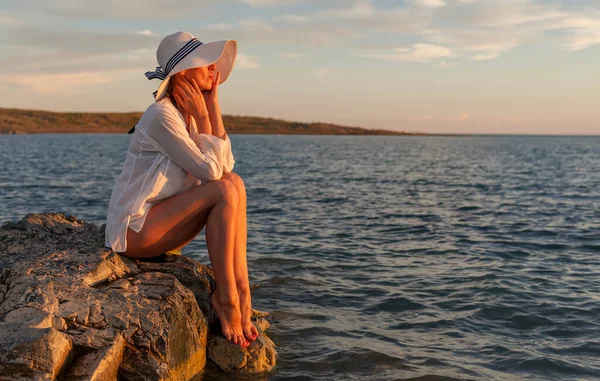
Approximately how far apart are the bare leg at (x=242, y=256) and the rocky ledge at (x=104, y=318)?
297mm

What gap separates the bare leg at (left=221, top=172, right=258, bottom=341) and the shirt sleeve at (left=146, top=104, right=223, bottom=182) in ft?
1.17

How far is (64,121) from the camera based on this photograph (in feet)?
625

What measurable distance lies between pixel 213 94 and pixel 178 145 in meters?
0.87

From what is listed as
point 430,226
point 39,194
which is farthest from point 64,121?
point 430,226

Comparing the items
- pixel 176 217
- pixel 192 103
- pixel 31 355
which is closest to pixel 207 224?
pixel 176 217

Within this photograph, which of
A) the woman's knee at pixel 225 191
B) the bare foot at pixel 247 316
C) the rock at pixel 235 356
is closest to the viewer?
the woman's knee at pixel 225 191

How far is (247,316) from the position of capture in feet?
19.1

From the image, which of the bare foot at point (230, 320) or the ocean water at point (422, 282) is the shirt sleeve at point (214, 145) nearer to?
the bare foot at point (230, 320)

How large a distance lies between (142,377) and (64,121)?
202 meters

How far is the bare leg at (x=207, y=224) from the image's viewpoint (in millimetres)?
5301

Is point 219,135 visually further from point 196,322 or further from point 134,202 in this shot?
point 196,322

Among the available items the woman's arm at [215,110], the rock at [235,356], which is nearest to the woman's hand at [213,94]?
the woman's arm at [215,110]

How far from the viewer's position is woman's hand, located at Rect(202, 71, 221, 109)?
576 centimetres

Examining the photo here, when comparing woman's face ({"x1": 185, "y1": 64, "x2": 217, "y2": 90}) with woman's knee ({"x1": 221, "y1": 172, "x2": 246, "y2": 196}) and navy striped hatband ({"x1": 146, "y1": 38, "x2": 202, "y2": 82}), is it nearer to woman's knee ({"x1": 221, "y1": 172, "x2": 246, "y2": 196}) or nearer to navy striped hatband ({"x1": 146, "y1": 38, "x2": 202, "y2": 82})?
navy striped hatband ({"x1": 146, "y1": 38, "x2": 202, "y2": 82})
